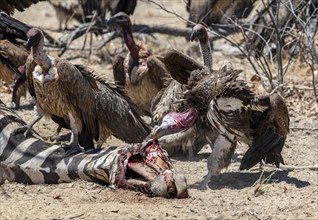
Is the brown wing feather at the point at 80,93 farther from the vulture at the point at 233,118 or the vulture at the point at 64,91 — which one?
the vulture at the point at 233,118

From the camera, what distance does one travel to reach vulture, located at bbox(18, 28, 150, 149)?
7.56m

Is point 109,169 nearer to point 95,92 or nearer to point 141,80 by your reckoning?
point 95,92

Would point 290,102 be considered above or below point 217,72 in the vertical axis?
below

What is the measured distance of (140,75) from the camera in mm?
9602

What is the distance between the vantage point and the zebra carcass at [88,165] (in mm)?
6219

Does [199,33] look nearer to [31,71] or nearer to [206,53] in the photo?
[206,53]

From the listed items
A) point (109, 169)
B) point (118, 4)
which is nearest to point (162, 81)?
point (109, 169)

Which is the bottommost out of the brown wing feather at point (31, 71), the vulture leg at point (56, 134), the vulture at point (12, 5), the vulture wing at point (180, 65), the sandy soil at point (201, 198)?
the vulture leg at point (56, 134)

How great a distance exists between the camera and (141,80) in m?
9.59

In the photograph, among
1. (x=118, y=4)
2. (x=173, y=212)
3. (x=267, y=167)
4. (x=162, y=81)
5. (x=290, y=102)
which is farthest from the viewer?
(x=118, y=4)

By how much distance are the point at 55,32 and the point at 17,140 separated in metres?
8.77

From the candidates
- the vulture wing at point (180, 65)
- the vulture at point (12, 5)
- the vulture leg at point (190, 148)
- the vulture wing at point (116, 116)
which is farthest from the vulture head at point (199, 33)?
the vulture at point (12, 5)

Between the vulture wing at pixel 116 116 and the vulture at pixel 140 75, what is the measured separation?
1214 mm

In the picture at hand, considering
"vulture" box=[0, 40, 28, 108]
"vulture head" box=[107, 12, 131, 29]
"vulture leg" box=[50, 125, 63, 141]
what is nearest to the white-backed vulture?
"vulture leg" box=[50, 125, 63, 141]
